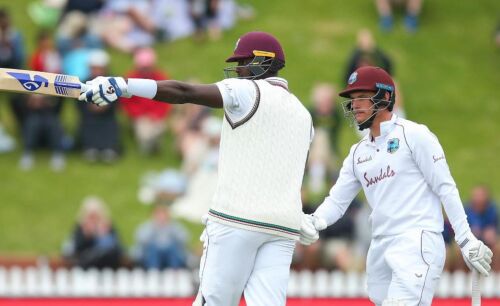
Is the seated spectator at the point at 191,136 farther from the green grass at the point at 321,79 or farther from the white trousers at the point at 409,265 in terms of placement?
the white trousers at the point at 409,265

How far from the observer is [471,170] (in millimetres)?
18484

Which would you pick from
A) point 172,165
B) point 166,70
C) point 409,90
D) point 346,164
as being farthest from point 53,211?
point 346,164

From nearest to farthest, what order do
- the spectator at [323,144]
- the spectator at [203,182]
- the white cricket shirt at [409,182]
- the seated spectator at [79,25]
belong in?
the white cricket shirt at [409,182] → the spectator at [203,182] → the spectator at [323,144] → the seated spectator at [79,25]

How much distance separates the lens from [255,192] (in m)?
8.39

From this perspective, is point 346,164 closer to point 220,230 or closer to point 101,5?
point 220,230

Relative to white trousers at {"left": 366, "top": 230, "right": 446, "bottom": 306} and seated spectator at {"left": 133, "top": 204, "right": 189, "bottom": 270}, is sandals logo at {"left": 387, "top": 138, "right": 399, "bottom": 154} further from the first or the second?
seated spectator at {"left": 133, "top": 204, "right": 189, "bottom": 270}

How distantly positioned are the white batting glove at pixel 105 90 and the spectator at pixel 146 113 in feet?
30.5

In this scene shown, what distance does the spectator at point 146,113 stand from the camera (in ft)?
57.1

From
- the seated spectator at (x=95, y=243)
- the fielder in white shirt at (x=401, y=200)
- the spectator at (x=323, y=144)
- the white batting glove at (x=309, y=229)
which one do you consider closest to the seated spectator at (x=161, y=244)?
the seated spectator at (x=95, y=243)

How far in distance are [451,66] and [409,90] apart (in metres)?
0.93

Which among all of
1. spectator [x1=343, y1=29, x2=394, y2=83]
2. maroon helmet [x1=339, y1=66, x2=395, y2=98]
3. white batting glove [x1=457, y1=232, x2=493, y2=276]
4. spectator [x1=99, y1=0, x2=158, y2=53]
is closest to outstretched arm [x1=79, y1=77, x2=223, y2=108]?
maroon helmet [x1=339, y1=66, x2=395, y2=98]

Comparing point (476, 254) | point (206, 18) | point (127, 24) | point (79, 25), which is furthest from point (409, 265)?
point (206, 18)

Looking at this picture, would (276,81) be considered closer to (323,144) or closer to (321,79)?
(323,144)

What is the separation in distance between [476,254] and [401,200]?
583 mm
